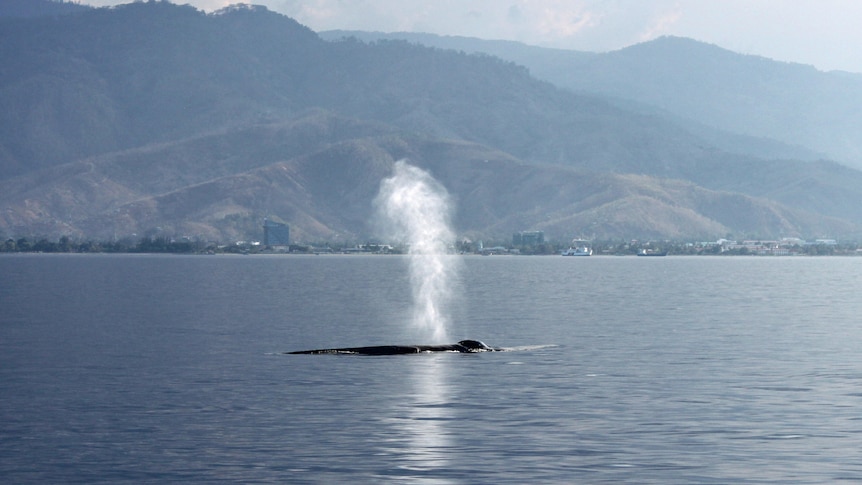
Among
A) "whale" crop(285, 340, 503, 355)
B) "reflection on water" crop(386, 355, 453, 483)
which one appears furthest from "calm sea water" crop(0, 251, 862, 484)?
"whale" crop(285, 340, 503, 355)

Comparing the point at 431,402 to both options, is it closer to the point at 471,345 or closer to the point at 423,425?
the point at 423,425

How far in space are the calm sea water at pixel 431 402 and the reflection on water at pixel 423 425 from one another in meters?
0.14

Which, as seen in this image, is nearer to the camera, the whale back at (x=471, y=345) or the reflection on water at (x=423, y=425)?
the reflection on water at (x=423, y=425)

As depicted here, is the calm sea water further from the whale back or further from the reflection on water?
the whale back

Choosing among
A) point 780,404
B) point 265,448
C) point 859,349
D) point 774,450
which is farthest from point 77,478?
point 859,349

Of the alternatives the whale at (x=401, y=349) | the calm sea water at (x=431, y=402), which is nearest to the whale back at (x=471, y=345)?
the whale at (x=401, y=349)

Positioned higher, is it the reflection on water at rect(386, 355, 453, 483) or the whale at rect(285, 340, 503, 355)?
the whale at rect(285, 340, 503, 355)

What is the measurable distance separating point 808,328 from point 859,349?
1969 cm

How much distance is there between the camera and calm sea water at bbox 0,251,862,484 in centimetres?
4406

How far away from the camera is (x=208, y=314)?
120938 millimetres

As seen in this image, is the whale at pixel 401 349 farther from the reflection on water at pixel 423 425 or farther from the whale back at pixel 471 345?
the reflection on water at pixel 423 425

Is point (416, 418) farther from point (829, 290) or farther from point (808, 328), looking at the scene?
point (829, 290)

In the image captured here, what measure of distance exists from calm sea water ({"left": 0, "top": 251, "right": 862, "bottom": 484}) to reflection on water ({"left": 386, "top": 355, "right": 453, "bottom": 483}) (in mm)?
139

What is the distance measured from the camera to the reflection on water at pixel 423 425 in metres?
44.4
